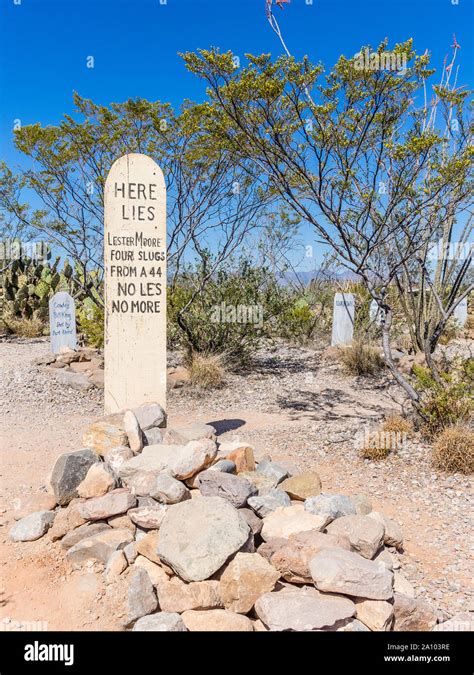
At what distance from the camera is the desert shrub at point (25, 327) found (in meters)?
12.9

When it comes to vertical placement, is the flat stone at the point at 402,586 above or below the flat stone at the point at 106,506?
below

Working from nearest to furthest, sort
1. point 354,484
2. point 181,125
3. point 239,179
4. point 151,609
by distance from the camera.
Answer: point 151,609
point 354,484
point 181,125
point 239,179

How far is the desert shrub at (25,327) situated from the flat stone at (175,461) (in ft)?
33.3

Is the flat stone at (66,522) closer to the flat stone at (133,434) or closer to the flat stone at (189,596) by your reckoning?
the flat stone at (133,434)

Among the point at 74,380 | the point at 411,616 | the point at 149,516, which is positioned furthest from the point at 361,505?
the point at 74,380

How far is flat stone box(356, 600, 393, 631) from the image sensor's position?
2469mm

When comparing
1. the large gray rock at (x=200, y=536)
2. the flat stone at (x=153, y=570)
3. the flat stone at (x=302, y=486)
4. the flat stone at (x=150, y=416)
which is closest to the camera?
the large gray rock at (x=200, y=536)

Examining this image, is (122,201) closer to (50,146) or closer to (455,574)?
(455,574)

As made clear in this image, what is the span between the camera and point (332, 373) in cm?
935

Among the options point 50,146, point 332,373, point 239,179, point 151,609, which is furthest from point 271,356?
point 151,609

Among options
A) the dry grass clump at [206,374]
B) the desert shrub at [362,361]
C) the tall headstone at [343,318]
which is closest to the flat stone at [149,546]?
the dry grass clump at [206,374]

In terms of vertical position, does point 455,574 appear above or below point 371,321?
below

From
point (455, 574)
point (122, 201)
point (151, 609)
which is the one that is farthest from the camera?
point (122, 201)

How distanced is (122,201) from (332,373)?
5685 millimetres
